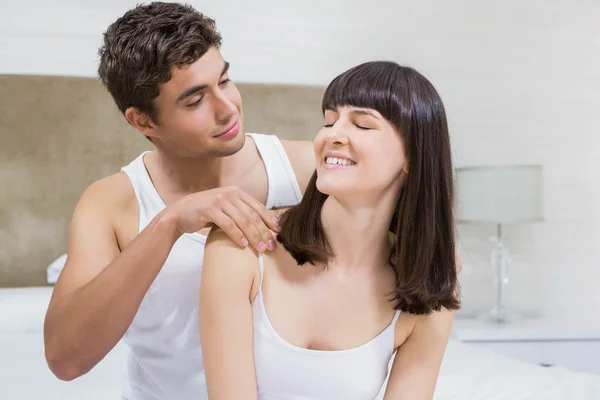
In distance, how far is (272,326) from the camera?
129cm

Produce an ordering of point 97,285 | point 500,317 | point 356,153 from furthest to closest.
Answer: point 500,317 < point 97,285 < point 356,153

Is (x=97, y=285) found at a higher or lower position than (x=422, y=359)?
higher

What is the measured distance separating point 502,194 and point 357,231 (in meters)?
2.19

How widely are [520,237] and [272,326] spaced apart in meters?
2.86

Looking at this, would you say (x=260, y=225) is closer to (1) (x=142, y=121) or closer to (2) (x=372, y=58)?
(1) (x=142, y=121)

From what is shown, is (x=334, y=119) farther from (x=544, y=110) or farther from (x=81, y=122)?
(x=544, y=110)

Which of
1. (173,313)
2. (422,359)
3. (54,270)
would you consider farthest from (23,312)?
(422,359)

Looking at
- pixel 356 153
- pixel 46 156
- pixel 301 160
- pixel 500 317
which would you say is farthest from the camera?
pixel 500 317

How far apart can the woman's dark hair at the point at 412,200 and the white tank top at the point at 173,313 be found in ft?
0.91

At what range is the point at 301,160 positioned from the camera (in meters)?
1.75

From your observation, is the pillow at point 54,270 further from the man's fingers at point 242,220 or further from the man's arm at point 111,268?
the man's fingers at point 242,220

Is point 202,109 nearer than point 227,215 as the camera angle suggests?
No

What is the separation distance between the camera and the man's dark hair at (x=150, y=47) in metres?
1.43

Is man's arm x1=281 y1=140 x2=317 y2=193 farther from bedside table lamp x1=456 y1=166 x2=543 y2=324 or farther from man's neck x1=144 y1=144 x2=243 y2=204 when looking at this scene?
bedside table lamp x1=456 y1=166 x2=543 y2=324
